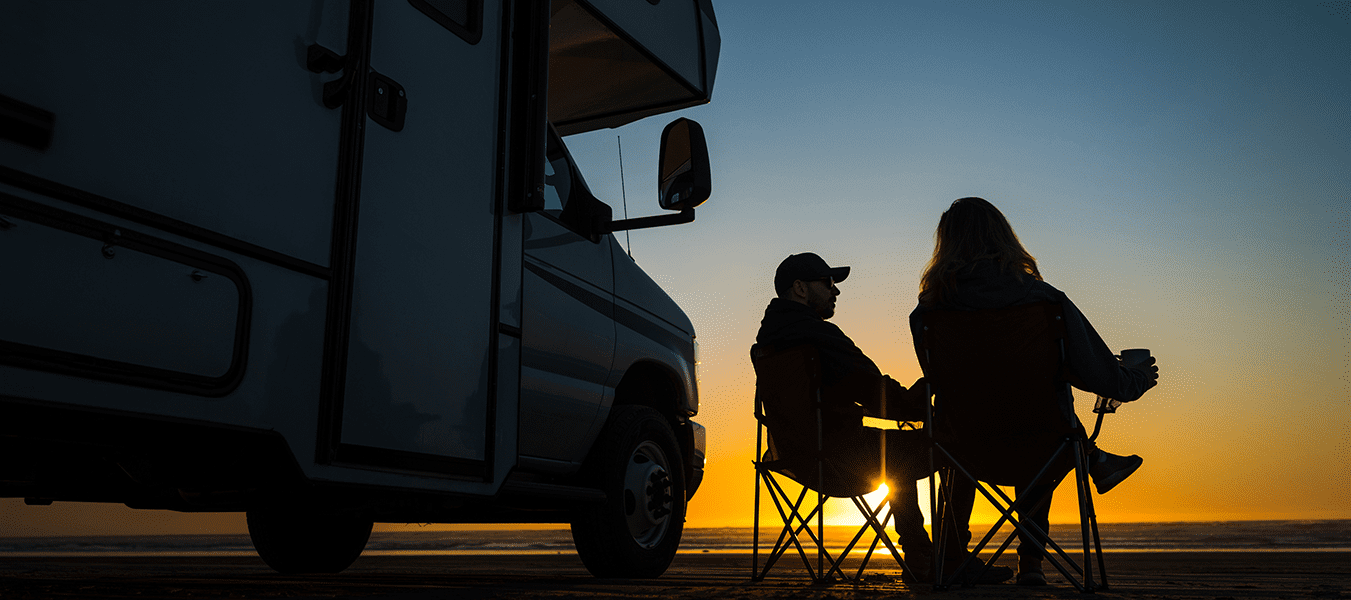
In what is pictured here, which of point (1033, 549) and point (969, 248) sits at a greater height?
Result: point (969, 248)

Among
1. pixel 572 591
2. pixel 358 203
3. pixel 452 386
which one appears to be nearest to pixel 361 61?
pixel 358 203

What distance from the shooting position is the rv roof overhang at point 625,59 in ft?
12.9

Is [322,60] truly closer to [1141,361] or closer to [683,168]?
[683,168]

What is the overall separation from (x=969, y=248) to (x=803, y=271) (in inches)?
39.2

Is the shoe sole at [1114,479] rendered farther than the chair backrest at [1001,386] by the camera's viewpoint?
Yes

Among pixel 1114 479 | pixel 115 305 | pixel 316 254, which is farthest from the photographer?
pixel 1114 479

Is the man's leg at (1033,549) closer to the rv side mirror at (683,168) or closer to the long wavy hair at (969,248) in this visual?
the long wavy hair at (969,248)

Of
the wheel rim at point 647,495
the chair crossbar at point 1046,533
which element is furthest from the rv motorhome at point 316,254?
the chair crossbar at point 1046,533

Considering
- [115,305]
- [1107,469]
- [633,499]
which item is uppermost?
[115,305]

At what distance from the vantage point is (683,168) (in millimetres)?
4043

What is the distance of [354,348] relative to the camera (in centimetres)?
267

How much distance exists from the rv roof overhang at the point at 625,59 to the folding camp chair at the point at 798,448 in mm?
1278

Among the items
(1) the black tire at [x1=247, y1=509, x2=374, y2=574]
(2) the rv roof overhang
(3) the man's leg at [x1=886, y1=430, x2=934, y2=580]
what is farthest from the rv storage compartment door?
(1) the black tire at [x1=247, y1=509, x2=374, y2=574]

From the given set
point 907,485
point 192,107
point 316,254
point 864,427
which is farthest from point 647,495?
point 192,107
